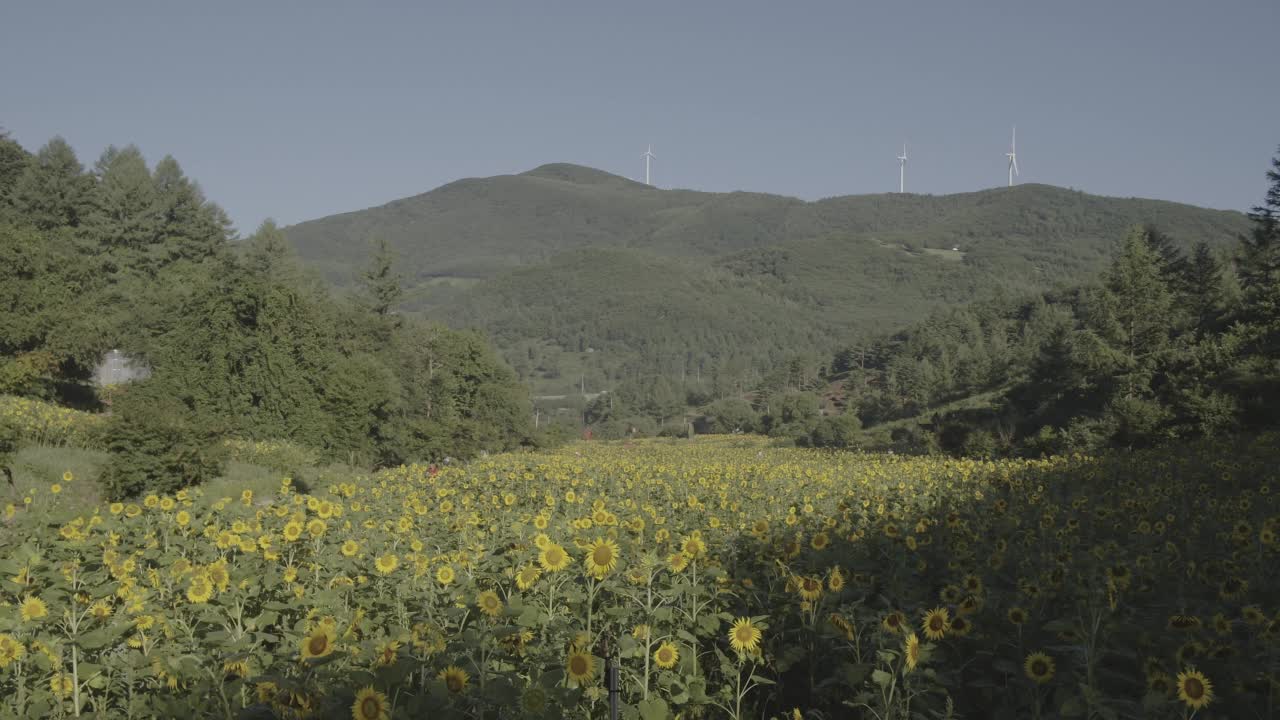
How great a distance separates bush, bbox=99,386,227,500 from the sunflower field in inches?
359

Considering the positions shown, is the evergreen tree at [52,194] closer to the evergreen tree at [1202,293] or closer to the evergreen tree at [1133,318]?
the evergreen tree at [1133,318]

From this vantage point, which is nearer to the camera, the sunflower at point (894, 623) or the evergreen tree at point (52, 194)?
the sunflower at point (894, 623)

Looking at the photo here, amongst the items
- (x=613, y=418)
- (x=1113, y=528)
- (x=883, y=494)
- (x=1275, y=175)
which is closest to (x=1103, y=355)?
(x=1275, y=175)

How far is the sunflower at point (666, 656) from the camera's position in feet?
13.1

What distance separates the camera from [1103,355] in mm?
38531

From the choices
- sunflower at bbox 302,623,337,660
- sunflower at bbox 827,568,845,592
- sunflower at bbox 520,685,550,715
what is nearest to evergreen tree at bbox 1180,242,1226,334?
sunflower at bbox 827,568,845,592

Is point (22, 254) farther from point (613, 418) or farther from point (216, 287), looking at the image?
point (613, 418)

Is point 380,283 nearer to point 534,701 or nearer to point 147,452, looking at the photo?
point 147,452

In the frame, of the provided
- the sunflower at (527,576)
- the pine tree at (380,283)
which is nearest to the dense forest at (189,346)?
the pine tree at (380,283)

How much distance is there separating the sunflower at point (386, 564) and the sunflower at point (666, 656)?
1842mm

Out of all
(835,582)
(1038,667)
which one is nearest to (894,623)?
(1038,667)

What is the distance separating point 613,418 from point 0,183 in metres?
89.0

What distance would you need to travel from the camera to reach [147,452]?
15000mm

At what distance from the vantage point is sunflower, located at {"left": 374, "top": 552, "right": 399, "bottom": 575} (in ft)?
16.2
